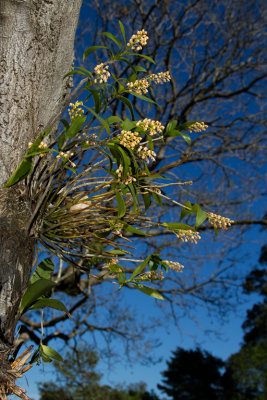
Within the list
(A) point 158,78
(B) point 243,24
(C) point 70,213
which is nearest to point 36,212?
(C) point 70,213

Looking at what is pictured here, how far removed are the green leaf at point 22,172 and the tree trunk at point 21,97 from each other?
0.13 feet

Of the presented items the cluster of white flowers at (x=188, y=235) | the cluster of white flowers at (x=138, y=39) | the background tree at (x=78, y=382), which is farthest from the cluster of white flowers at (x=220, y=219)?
the background tree at (x=78, y=382)

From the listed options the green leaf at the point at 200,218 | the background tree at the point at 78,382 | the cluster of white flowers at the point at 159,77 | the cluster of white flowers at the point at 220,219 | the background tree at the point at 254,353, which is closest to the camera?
the green leaf at the point at 200,218

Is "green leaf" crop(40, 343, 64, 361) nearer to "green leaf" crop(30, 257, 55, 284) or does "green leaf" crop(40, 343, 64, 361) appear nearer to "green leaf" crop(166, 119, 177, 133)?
"green leaf" crop(30, 257, 55, 284)

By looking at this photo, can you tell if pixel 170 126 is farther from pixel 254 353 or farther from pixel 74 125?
pixel 254 353

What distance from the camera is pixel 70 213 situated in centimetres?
101

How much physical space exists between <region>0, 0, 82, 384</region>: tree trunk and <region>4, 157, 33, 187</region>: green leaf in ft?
0.13

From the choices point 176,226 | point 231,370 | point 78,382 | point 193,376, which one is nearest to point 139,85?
point 176,226

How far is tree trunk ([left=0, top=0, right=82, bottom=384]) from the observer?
887 millimetres

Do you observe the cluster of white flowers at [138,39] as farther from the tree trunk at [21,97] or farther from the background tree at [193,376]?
the background tree at [193,376]

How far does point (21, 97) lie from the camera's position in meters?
0.98

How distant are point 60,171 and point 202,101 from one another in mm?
5110

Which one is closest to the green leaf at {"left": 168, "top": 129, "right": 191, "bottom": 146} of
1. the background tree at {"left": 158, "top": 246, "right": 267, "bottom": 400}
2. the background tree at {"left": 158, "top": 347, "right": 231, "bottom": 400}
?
the background tree at {"left": 158, "top": 246, "right": 267, "bottom": 400}

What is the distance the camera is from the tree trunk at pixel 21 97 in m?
0.89
